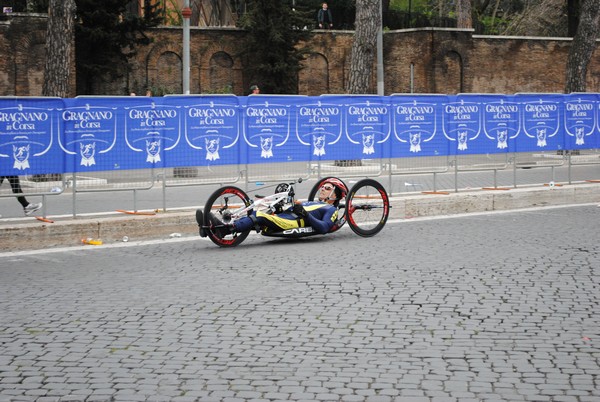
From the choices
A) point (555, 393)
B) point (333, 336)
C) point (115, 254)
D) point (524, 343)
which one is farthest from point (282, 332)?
point (115, 254)

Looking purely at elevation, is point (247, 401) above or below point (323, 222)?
below

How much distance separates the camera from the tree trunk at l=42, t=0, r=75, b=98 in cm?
2394

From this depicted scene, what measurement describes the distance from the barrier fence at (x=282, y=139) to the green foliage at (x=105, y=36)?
2083cm

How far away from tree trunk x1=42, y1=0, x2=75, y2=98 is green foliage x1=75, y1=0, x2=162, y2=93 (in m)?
11.3

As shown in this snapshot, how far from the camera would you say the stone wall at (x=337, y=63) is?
125 feet

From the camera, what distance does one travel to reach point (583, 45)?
3219 cm

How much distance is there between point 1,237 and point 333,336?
6.08 m

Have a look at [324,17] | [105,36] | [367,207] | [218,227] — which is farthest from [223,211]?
[324,17]

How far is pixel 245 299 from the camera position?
8273 millimetres

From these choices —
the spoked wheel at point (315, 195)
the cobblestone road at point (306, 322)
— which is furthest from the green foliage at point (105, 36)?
the cobblestone road at point (306, 322)

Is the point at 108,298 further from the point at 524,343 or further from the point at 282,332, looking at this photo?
the point at 524,343

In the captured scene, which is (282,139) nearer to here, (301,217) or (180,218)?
(180,218)

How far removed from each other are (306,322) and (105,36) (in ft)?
102

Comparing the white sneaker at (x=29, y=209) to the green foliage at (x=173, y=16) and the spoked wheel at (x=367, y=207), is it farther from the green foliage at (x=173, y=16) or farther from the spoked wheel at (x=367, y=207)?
the green foliage at (x=173, y=16)
